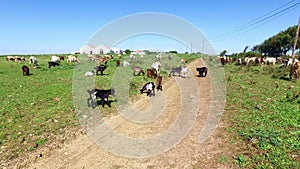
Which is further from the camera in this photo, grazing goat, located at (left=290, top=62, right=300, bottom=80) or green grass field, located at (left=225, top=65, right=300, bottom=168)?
grazing goat, located at (left=290, top=62, right=300, bottom=80)

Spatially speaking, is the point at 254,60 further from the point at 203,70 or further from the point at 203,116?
the point at 203,116

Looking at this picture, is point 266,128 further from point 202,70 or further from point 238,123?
point 202,70

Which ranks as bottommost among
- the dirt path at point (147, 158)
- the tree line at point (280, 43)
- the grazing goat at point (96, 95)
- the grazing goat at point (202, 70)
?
the dirt path at point (147, 158)

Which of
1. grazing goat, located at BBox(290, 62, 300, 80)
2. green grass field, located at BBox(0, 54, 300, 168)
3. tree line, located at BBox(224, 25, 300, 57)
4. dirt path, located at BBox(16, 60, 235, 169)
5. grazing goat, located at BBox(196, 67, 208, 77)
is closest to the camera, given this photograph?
dirt path, located at BBox(16, 60, 235, 169)

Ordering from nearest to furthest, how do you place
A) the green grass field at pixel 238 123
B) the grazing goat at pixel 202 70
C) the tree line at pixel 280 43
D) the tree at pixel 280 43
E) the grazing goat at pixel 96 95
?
the green grass field at pixel 238 123 → the grazing goat at pixel 96 95 → the grazing goat at pixel 202 70 → the tree line at pixel 280 43 → the tree at pixel 280 43

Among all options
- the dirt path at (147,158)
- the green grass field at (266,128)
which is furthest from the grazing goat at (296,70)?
the dirt path at (147,158)

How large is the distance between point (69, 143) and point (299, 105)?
8464 millimetres

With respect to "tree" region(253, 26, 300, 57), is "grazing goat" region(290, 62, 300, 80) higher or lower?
lower


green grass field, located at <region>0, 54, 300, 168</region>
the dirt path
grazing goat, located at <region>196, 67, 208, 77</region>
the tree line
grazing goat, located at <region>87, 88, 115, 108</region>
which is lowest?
the dirt path

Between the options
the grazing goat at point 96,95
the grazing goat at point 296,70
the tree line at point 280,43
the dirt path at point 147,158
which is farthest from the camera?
the tree line at point 280,43

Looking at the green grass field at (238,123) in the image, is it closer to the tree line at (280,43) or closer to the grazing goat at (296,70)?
the grazing goat at (296,70)

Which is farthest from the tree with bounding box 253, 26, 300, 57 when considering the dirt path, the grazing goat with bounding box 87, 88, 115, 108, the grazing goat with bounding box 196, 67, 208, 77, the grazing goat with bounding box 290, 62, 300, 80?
the dirt path

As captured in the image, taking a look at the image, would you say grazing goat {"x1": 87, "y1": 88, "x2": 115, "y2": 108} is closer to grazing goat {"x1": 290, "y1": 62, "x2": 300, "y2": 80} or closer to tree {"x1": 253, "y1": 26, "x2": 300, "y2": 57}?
grazing goat {"x1": 290, "y1": 62, "x2": 300, "y2": 80}

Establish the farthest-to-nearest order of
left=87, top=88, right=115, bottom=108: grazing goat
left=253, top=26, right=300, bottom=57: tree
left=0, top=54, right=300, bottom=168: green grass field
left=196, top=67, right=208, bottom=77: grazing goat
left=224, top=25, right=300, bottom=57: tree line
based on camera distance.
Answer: left=253, top=26, right=300, bottom=57: tree, left=224, top=25, right=300, bottom=57: tree line, left=196, top=67, right=208, bottom=77: grazing goat, left=87, top=88, right=115, bottom=108: grazing goat, left=0, top=54, right=300, bottom=168: green grass field
